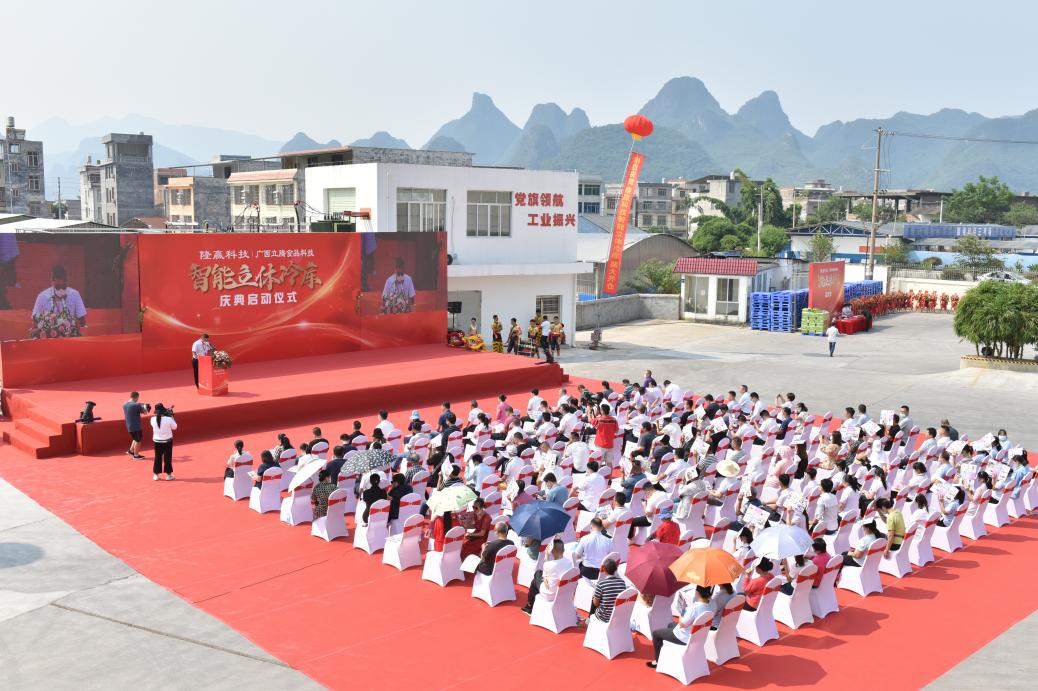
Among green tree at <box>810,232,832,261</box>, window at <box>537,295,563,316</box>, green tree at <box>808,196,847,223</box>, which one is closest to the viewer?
window at <box>537,295,563,316</box>

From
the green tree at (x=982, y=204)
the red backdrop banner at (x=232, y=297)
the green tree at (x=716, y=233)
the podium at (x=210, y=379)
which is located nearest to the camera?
the podium at (x=210, y=379)

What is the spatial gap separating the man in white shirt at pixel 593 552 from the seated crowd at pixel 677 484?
0.02 metres

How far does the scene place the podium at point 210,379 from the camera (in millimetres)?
19578

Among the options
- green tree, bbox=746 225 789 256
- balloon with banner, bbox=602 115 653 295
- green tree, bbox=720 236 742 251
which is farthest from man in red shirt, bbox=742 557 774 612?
green tree, bbox=720 236 742 251

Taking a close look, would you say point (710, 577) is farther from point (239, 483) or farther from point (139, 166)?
point (139, 166)

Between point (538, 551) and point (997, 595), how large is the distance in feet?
19.5

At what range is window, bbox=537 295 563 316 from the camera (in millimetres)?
32653

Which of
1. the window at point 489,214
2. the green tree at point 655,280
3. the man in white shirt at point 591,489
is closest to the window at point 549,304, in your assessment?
the window at point 489,214

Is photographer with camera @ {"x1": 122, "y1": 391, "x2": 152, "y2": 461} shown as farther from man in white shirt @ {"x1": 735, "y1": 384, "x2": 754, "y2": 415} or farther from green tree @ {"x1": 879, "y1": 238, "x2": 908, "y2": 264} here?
green tree @ {"x1": 879, "y1": 238, "x2": 908, "y2": 264}

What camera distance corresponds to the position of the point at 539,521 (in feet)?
35.0

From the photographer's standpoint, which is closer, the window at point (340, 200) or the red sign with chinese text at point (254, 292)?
the red sign with chinese text at point (254, 292)

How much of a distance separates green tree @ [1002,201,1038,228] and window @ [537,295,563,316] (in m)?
95.1

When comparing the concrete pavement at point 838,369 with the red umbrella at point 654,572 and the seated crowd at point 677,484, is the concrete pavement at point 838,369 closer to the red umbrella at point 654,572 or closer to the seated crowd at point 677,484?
the seated crowd at point 677,484

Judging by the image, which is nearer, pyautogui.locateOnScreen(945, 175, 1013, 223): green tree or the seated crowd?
the seated crowd
